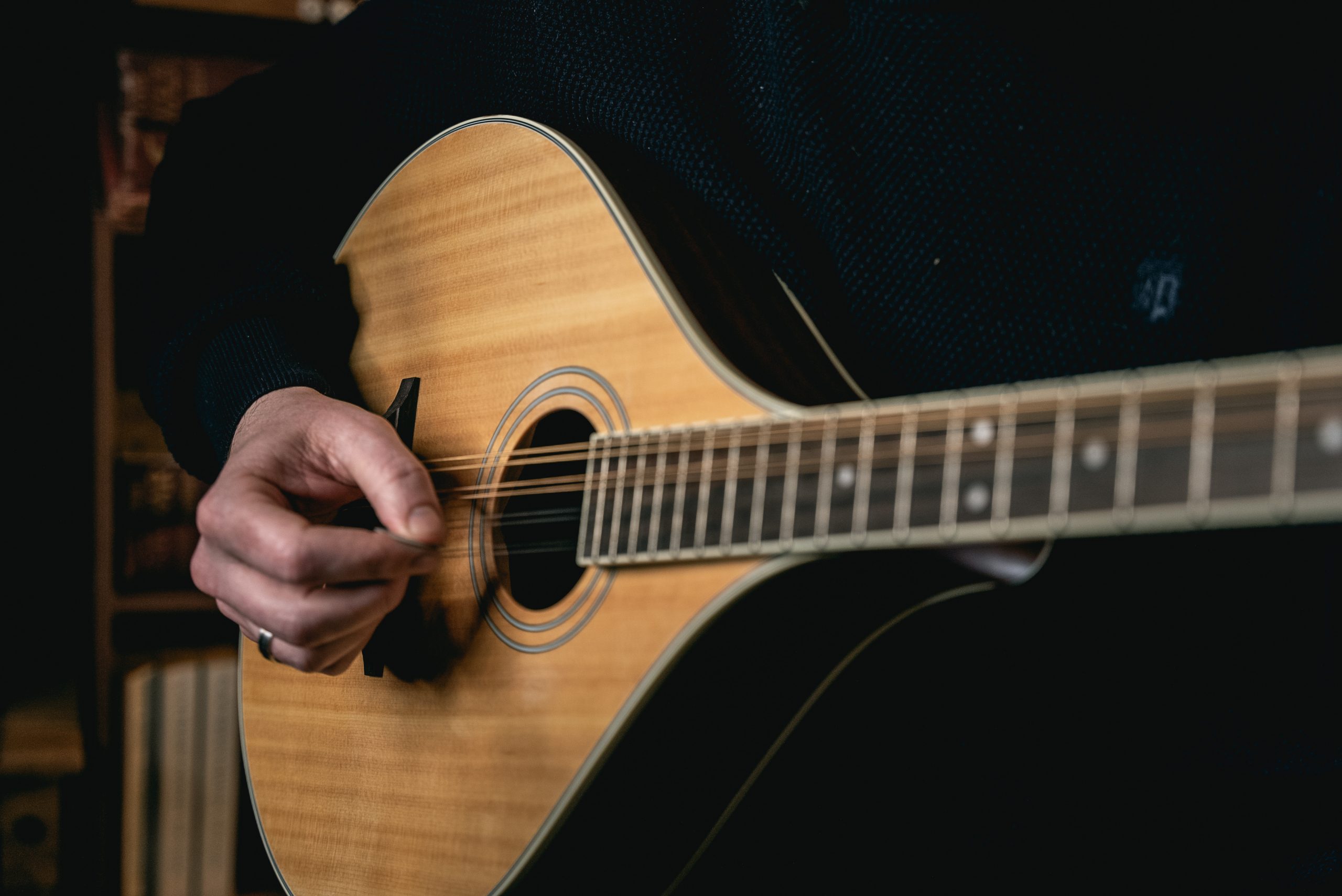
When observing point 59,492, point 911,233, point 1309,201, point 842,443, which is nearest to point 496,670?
point 842,443

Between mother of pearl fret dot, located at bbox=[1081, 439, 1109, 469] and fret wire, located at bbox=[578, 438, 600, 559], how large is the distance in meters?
0.34

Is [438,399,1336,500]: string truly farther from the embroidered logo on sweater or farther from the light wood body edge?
the embroidered logo on sweater

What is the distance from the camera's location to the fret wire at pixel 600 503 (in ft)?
2.08

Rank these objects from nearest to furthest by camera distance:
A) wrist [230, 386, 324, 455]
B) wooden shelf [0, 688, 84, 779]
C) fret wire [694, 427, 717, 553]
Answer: fret wire [694, 427, 717, 553]
wrist [230, 386, 324, 455]
wooden shelf [0, 688, 84, 779]

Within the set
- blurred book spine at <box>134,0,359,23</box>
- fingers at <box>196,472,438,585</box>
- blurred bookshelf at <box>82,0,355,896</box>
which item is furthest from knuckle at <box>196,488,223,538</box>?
blurred book spine at <box>134,0,359,23</box>

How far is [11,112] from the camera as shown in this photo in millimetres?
1809

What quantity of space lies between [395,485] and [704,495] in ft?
0.89

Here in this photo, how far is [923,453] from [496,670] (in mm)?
403

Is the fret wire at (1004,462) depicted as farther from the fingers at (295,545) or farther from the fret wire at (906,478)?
the fingers at (295,545)

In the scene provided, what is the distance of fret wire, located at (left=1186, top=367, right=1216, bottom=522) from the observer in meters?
0.39

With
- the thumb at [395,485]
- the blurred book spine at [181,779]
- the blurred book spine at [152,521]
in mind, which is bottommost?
the blurred book spine at [181,779]

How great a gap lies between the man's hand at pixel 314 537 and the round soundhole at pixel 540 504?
0.07m

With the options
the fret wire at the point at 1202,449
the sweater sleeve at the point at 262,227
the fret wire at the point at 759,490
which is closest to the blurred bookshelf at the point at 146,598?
the sweater sleeve at the point at 262,227

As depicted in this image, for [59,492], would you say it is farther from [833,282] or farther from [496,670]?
[833,282]
